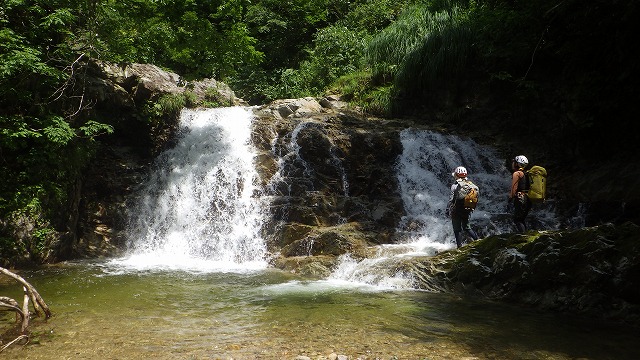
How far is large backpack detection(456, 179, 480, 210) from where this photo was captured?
25.8 feet

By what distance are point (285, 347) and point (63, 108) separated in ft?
30.1

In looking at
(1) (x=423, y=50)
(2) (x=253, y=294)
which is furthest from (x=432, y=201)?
(1) (x=423, y=50)

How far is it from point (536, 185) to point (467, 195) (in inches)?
49.1

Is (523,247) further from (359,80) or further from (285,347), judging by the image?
(359,80)

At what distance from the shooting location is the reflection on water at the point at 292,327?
4332 mm

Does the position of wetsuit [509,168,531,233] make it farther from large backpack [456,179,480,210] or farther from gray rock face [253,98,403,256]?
gray rock face [253,98,403,256]

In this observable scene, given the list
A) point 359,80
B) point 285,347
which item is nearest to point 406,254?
point 285,347

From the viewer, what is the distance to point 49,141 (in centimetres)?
963

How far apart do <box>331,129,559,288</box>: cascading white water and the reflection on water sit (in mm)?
1004

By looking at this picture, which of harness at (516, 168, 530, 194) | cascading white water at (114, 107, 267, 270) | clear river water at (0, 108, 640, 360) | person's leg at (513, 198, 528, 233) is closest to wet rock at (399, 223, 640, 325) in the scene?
clear river water at (0, 108, 640, 360)

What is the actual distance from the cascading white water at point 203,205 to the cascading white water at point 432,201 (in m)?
2.97

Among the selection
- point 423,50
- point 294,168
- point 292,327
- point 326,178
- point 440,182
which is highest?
point 423,50

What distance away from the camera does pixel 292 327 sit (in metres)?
5.08

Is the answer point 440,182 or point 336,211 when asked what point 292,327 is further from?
point 440,182
